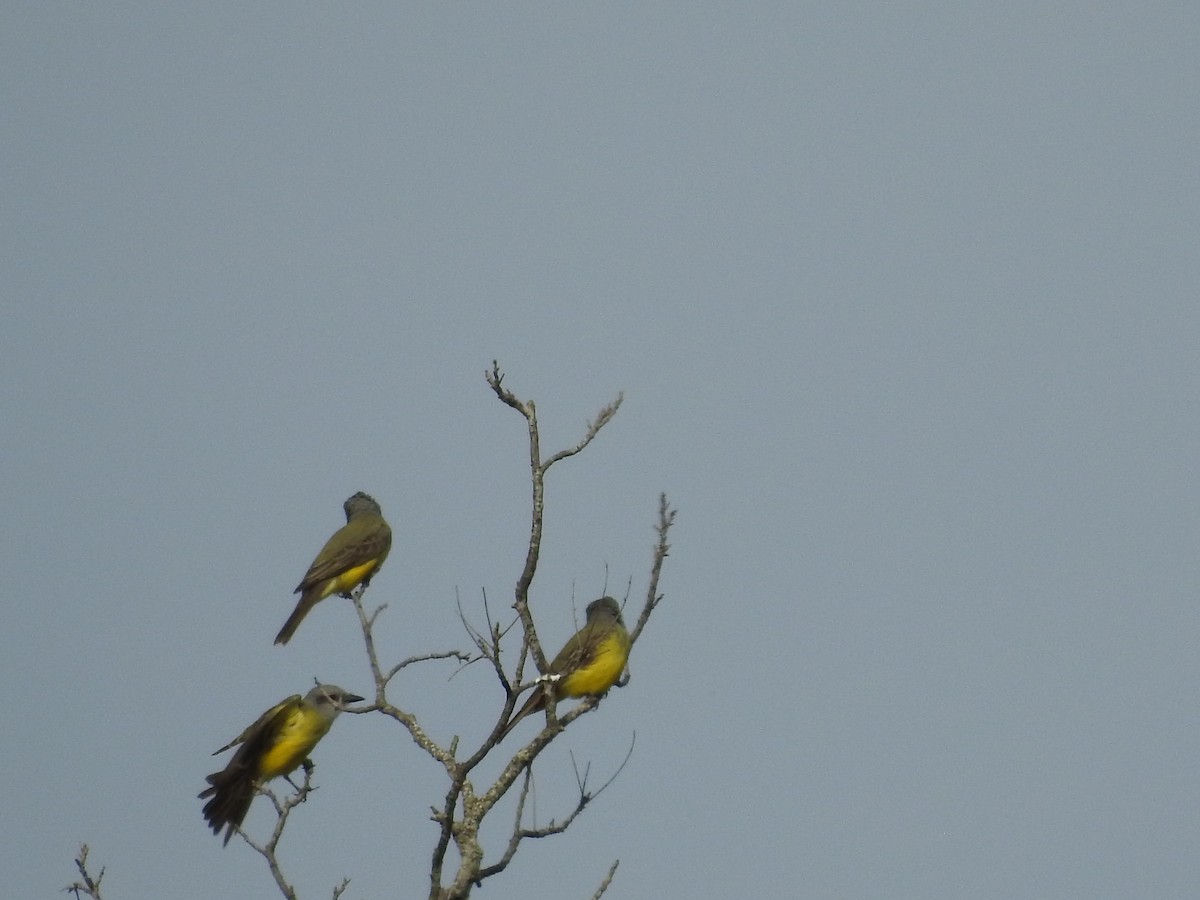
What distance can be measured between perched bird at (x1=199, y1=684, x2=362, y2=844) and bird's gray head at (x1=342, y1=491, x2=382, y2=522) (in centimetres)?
553

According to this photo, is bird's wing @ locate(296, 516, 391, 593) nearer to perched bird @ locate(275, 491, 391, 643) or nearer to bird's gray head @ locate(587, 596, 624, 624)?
perched bird @ locate(275, 491, 391, 643)

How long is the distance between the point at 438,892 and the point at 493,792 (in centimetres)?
72

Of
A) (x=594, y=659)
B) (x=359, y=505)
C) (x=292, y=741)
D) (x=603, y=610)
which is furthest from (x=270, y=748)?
A: (x=359, y=505)

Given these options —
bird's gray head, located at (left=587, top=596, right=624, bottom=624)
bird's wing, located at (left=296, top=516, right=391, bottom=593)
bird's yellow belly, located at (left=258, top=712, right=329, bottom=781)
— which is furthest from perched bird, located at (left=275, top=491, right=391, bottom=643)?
bird's yellow belly, located at (left=258, top=712, right=329, bottom=781)

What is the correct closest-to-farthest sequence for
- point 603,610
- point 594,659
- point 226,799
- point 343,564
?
point 226,799, point 594,659, point 603,610, point 343,564

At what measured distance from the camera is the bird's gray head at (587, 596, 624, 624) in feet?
46.3

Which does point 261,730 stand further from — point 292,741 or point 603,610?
point 603,610

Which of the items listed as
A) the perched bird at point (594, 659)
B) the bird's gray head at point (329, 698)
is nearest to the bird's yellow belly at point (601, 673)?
the perched bird at point (594, 659)

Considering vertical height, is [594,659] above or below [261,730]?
above

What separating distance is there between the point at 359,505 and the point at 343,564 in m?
1.68

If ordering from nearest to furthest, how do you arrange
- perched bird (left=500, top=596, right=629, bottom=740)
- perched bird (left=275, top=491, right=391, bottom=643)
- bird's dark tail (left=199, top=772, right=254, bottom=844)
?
bird's dark tail (left=199, top=772, right=254, bottom=844)
perched bird (left=500, top=596, right=629, bottom=740)
perched bird (left=275, top=491, right=391, bottom=643)

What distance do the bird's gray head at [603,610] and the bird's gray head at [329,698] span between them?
3307 millimetres

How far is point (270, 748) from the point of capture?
1116 cm

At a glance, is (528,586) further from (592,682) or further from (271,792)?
(592,682)
